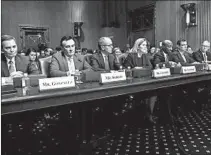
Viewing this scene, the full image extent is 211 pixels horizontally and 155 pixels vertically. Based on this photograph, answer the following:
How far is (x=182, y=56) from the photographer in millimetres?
4922

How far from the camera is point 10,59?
112 inches

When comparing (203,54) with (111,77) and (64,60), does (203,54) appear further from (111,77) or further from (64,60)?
(111,77)

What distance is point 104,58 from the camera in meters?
3.81

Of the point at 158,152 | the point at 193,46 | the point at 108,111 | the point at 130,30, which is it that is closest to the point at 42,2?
the point at 130,30

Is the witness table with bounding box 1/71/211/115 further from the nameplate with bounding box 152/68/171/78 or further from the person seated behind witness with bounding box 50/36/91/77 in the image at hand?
the person seated behind witness with bounding box 50/36/91/77

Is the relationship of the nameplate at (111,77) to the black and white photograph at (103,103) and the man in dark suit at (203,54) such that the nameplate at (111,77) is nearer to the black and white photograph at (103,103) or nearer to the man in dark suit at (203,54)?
the black and white photograph at (103,103)

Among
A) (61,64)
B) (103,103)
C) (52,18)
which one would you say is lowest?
(103,103)

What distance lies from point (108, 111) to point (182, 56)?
277 centimetres

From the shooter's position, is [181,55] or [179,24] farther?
[179,24]

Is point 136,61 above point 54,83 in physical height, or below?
above

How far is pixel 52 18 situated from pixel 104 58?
6.69 meters

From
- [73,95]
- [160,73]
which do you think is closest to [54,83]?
[73,95]

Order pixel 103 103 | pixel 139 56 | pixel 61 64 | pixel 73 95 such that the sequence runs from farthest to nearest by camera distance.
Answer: pixel 139 56
pixel 61 64
pixel 103 103
pixel 73 95

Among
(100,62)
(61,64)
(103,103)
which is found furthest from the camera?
(100,62)
